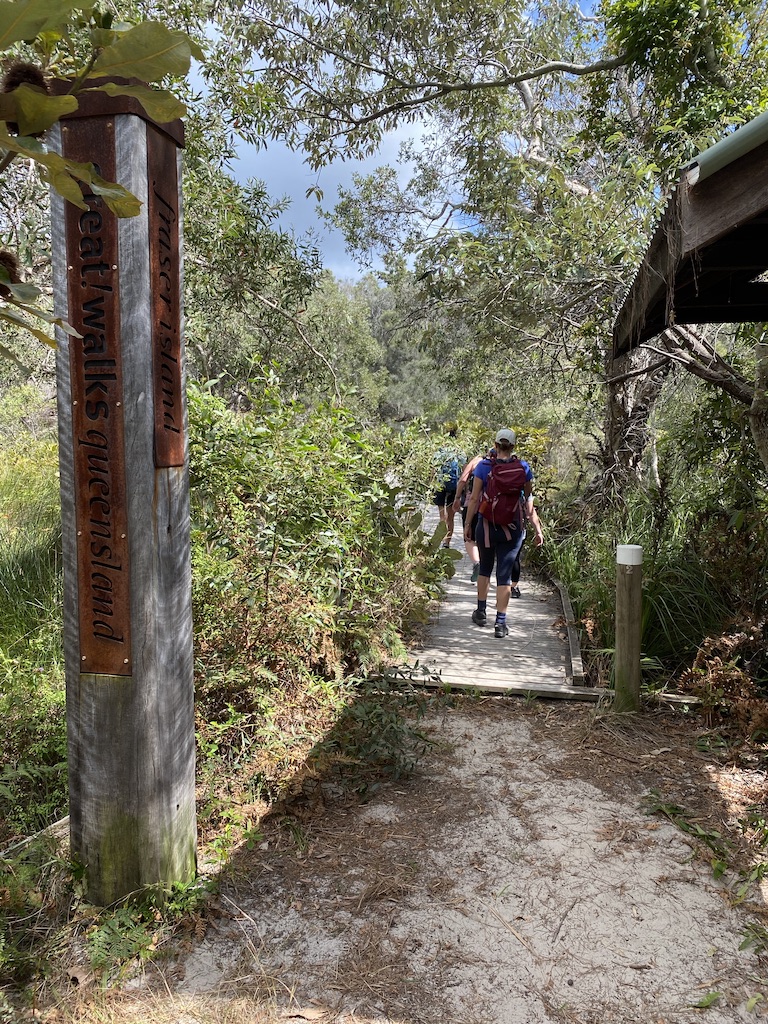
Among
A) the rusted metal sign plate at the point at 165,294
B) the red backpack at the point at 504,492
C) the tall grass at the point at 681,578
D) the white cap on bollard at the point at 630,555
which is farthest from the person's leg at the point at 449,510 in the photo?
the rusted metal sign plate at the point at 165,294

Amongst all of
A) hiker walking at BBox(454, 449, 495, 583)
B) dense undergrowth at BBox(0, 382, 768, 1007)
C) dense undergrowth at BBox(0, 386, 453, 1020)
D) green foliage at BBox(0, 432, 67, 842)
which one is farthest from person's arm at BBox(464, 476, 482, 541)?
green foliage at BBox(0, 432, 67, 842)

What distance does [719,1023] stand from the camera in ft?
7.29

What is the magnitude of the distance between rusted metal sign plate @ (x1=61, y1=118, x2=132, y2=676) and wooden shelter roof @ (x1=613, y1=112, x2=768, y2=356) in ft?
7.87

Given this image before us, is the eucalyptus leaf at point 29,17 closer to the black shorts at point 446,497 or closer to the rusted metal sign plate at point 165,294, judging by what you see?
the rusted metal sign plate at point 165,294

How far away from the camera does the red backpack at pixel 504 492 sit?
5.83 metres

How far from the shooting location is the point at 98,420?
2.41m

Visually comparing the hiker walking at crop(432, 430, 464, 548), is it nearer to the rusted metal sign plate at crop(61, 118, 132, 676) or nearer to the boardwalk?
the boardwalk

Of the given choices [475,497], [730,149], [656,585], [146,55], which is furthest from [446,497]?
[146,55]

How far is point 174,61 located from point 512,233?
21.6ft

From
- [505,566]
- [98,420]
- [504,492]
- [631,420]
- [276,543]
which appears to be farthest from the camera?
[631,420]

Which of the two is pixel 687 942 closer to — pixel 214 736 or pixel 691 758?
pixel 691 758

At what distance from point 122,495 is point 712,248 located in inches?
139

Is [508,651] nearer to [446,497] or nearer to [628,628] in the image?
[628,628]

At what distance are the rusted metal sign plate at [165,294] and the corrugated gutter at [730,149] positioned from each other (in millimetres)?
2134
